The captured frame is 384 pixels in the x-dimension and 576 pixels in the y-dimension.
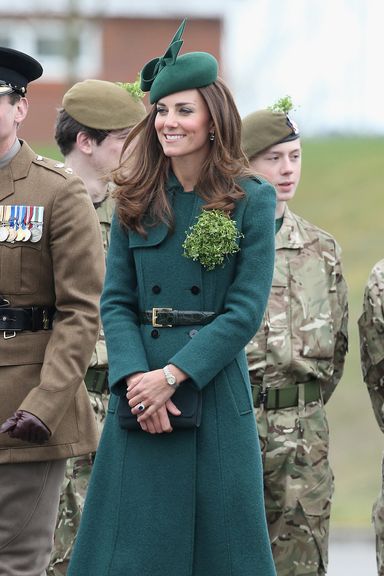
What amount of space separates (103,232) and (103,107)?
2.16 feet

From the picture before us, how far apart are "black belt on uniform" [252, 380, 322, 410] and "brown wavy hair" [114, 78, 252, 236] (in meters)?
1.74

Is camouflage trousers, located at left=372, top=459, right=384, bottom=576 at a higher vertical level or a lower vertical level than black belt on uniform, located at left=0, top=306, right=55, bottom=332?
lower

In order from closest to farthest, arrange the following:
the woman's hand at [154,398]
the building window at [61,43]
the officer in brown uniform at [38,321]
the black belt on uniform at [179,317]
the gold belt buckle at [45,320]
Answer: the woman's hand at [154,398]
the black belt on uniform at [179,317]
the officer in brown uniform at [38,321]
the gold belt buckle at [45,320]
the building window at [61,43]

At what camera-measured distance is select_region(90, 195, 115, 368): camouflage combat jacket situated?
23.2 feet

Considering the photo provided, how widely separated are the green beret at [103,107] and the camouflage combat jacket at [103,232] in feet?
1.22

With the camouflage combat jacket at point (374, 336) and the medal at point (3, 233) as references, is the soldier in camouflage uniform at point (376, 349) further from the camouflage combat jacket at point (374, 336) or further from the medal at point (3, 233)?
the medal at point (3, 233)

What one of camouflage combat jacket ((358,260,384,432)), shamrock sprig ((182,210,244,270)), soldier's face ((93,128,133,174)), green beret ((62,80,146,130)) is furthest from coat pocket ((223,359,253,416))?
green beret ((62,80,146,130))

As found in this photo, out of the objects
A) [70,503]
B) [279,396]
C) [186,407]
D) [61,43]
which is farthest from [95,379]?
[61,43]

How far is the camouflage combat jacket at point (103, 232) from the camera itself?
7078 millimetres

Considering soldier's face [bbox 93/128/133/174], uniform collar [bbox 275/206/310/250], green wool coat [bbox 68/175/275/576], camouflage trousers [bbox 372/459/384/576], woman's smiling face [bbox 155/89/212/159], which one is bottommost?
camouflage trousers [bbox 372/459/384/576]

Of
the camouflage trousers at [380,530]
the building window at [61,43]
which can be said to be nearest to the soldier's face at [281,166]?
the camouflage trousers at [380,530]

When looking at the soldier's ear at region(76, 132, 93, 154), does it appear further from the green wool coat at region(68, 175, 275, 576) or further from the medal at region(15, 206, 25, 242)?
the green wool coat at region(68, 175, 275, 576)

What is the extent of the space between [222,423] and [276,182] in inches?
84.0

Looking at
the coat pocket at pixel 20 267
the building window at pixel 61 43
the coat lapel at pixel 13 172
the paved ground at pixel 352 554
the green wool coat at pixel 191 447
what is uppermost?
the building window at pixel 61 43
